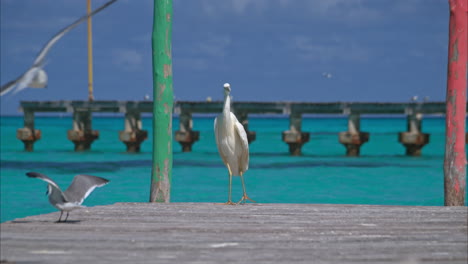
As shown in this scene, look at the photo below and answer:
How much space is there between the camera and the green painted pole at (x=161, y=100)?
23.0ft

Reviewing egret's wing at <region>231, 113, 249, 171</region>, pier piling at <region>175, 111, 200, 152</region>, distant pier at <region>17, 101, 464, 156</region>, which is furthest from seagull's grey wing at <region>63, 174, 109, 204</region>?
pier piling at <region>175, 111, 200, 152</region>

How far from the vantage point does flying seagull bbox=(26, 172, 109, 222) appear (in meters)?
4.66

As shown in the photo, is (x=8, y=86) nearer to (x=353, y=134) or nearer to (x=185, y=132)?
(x=353, y=134)

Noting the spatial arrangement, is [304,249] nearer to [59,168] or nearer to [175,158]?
[59,168]

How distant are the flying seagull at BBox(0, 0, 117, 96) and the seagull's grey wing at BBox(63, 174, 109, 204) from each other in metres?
1.59

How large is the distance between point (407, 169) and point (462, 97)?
18.9 m

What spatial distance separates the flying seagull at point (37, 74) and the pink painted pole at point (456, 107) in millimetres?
4723

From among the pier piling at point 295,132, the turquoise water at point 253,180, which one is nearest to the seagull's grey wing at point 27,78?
the turquoise water at point 253,180

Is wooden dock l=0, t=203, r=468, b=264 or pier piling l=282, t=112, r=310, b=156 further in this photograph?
pier piling l=282, t=112, r=310, b=156

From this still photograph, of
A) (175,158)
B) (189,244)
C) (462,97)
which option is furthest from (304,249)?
(175,158)

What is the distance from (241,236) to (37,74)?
200cm

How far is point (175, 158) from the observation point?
29438 mm

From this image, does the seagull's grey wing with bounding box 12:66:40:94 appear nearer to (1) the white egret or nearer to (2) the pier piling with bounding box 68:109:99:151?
(1) the white egret

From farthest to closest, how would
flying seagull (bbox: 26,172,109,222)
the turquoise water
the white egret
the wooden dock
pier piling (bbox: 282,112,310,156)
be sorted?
1. pier piling (bbox: 282,112,310,156)
2. the turquoise water
3. the white egret
4. flying seagull (bbox: 26,172,109,222)
5. the wooden dock
